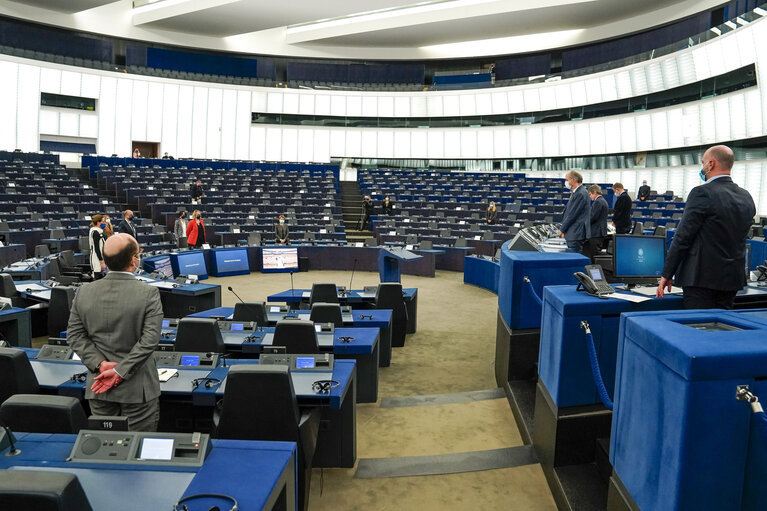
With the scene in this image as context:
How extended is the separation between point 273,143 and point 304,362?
26185 millimetres

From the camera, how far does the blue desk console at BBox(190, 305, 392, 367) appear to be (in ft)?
17.8

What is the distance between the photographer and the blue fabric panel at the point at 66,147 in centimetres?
2349

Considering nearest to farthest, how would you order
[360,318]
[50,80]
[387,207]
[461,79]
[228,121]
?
[360,318]
[387,207]
[50,80]
[228,121]
[461,79]

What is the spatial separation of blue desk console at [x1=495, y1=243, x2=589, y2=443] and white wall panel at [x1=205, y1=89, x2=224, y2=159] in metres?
25.5

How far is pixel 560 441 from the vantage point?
3062mm

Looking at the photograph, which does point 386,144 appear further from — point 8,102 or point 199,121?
point 8,102

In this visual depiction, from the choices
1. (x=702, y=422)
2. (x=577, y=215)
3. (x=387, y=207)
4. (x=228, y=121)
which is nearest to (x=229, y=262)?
(x=387, y=207)

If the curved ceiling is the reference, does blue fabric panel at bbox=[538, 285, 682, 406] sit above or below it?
below

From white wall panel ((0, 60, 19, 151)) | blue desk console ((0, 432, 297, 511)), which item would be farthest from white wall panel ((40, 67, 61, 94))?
blue desk console ((0, 432, 297, 511))

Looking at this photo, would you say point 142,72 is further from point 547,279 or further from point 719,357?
point 719,357

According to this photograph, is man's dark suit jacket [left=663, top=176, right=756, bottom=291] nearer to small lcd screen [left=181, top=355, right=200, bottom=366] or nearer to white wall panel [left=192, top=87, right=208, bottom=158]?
small lcd screen [left=181, top=355, right=200, bottom=366]

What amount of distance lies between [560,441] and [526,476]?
0.43m

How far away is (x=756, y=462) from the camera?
1.66 m

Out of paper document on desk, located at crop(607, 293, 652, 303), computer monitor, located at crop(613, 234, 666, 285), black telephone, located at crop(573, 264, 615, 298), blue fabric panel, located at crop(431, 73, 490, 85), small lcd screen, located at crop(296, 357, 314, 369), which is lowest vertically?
small lcd screen, located at crop(296, 357, 314, 369)
